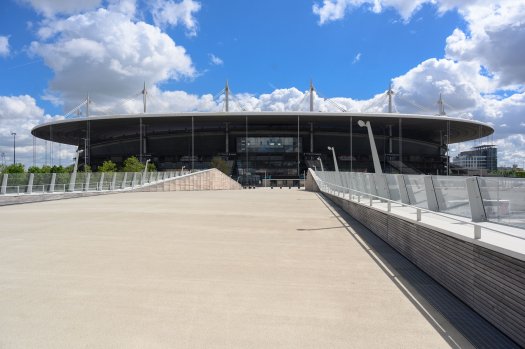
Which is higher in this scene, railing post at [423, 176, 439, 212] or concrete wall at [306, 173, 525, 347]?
railing post at [423, 176, 439, 212]

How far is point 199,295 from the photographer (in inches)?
217

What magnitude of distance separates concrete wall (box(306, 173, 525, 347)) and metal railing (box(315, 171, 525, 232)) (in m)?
0.82

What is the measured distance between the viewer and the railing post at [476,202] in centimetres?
642

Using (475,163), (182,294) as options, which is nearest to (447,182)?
(182,294)

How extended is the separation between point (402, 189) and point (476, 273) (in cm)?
528

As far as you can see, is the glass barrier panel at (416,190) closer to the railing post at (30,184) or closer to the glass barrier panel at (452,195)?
the glass barrier panel at (452,195)

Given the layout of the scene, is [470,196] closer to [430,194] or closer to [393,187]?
[430,194]

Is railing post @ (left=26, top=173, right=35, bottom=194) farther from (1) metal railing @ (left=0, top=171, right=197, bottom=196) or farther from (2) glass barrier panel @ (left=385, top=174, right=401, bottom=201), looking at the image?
(2) glass barrier panel @ (left=385, top=174, right=401, bottom=201)

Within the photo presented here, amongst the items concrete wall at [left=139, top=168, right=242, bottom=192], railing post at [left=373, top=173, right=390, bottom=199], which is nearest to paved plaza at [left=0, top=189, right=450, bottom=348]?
railing post at [left=373, top=173, right=390, bottom=199]

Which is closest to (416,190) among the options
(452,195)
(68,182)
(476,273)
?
(452,195)

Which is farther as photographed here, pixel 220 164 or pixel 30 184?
pixel 220 164

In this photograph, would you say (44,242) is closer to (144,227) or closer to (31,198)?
(144,227)

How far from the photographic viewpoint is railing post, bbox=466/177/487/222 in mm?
6418

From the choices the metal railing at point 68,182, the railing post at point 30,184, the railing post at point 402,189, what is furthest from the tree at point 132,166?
the railing post at point 402,189
